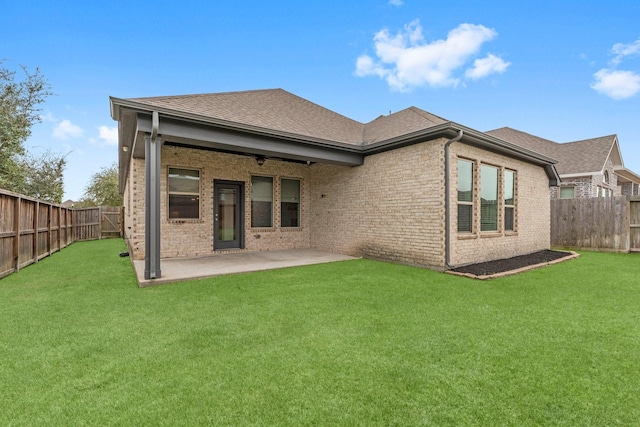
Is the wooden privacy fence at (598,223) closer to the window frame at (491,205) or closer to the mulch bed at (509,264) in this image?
the mulch bed at (509,264)

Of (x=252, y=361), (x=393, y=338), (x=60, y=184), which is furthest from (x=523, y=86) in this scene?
(x=60, y=184)

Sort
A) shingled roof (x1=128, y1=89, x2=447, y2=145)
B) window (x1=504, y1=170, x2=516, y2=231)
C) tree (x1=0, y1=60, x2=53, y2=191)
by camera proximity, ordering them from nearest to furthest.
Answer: shingled roof (x1=128, y1=89, x2=447, y2=145) < window (x1=504, y1=170, x2=516, y2=231) < tree (x1=0, y1=60, x2=53, y2=191)

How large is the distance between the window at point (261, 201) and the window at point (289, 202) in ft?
1.26

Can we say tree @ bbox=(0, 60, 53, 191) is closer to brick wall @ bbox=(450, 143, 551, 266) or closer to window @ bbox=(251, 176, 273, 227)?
window @ bbox=(251, 176, 273, 227)

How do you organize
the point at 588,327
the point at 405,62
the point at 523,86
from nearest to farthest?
the point at 588,327 → the point at 523,86 → the point at 405,62

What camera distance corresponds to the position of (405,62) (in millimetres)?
13828

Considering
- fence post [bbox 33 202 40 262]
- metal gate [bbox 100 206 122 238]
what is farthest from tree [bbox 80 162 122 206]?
fence post [bbox 33 202 40 262]

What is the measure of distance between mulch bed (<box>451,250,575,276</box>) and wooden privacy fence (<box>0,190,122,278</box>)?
364 inches

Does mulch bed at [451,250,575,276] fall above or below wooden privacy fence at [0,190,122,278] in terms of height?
below

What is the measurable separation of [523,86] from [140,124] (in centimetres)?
1429

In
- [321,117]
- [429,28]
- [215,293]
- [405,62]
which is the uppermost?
[405,62]

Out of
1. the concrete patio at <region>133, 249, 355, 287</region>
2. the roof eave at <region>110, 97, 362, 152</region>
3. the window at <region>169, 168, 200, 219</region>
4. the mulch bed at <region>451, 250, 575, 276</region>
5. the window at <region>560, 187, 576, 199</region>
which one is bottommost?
the concrete patio at <region>133, 249, 355, 287</region>

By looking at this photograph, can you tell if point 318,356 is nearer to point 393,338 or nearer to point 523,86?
point 393,338

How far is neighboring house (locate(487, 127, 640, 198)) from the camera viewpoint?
14.4 meters
